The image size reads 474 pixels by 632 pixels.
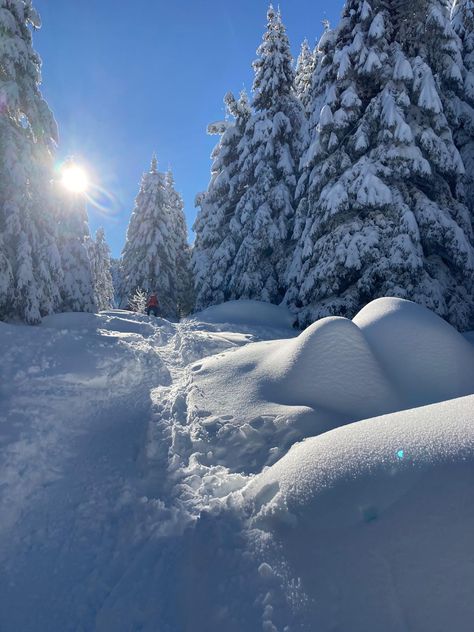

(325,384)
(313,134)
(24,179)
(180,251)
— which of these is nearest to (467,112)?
(313,134)

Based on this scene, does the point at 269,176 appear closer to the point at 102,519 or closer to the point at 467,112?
the point at 467,112

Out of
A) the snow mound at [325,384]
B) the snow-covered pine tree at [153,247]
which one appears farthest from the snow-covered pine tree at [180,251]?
the snow mound at [325,384]

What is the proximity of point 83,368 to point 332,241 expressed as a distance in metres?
8.15

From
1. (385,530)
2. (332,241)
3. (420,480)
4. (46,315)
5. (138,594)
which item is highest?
(332,241)

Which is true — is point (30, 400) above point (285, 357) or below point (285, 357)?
below

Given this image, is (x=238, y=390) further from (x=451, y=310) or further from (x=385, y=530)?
(x=451, y=310)

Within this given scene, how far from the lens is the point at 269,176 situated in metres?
18.6

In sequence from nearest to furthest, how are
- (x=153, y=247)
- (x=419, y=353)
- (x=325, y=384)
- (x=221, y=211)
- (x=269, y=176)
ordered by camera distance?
1. (x=325, y=384)
2. (x=419, y=353)
3. (x=269, y=176)
4. (x=221, y=211)
5. (x=153, y=247)

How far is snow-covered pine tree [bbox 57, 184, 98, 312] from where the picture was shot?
54.1 ft

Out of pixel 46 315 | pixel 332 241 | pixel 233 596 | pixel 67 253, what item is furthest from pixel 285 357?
pixel 67 253

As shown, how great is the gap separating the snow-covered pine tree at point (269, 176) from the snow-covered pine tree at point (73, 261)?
6641 millimetres

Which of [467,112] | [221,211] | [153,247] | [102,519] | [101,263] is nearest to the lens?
[102,519]

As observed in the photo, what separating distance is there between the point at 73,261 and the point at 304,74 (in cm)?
1959

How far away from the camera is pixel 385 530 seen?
2.47m
